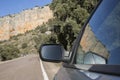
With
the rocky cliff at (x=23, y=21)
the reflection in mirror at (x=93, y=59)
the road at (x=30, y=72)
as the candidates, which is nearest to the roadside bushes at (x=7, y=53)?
the rocky cliff at (x=23, y=21)

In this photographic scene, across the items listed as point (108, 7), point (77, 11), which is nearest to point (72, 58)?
point (108, 7)

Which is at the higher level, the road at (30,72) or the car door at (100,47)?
the car door at (100,47)

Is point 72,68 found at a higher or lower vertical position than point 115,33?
lower

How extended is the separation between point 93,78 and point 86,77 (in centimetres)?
19

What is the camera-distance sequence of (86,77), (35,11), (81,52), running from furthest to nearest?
(35,11)
(81,52)
(86,77)

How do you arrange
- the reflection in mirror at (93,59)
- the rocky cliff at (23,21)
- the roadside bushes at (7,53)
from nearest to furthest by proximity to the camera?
the reflection in mirror at (93,59), the roadside bushes at (7,53), the rocky cliff at (23,21)

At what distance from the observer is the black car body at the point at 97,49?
261 centimetres

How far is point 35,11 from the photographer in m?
142

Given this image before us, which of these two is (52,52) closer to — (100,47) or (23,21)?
(100,47)

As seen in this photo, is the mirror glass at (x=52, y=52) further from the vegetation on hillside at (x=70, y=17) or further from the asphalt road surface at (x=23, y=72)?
the vegetation on hillside at (x=70, y=17)

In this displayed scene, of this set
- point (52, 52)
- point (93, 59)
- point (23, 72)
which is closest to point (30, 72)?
point (23, 72)

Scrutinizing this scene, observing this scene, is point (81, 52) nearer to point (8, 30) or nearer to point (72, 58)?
point (72, 58)

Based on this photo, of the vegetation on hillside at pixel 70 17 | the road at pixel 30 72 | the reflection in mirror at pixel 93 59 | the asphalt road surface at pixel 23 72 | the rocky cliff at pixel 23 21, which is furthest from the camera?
the rocky cliff at pixel 23 21

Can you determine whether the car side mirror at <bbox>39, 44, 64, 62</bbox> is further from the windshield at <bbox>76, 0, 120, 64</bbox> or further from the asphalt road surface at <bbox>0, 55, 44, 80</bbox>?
the asphalt road surface at <bbox>0, 55, 44, 80</bbox>
